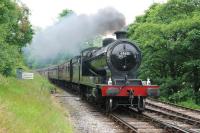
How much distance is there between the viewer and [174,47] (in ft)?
76.1

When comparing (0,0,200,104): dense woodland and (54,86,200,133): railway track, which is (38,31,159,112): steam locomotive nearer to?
(54,86,200,133): railway track

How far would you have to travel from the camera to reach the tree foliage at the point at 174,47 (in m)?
22.6

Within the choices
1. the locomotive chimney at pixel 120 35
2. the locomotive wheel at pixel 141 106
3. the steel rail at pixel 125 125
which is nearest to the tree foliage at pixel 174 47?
the locomotive chimney at pixel 120 35

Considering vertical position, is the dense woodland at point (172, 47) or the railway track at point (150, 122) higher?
the dense woodland at point (172, 47)

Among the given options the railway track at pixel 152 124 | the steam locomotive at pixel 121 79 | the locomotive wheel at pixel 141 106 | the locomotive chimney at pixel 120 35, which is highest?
the locomotive chimney at pixel 120 35

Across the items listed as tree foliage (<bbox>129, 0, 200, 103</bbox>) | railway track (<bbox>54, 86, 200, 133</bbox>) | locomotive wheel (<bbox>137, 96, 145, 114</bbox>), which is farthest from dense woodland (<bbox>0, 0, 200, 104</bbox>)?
locomotive wheel (<bbox>137, 96, 145, 114</bbox>)

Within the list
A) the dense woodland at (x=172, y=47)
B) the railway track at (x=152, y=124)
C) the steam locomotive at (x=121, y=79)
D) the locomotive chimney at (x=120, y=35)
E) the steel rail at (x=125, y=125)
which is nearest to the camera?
the steel rail at (x=125, y=125)

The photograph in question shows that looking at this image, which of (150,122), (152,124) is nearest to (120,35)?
(150,122)

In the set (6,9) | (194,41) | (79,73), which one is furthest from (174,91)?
(6,9)

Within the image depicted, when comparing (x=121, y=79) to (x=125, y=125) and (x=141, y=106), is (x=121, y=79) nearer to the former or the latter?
(x=141, y=106)

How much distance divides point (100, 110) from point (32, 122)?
29.0 ft

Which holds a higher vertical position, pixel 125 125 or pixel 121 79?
pixel 121 79

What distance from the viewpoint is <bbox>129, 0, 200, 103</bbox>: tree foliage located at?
22.6 m

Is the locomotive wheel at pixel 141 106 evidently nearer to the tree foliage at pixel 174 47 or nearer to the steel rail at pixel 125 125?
the steel rail at pixel 125 125
